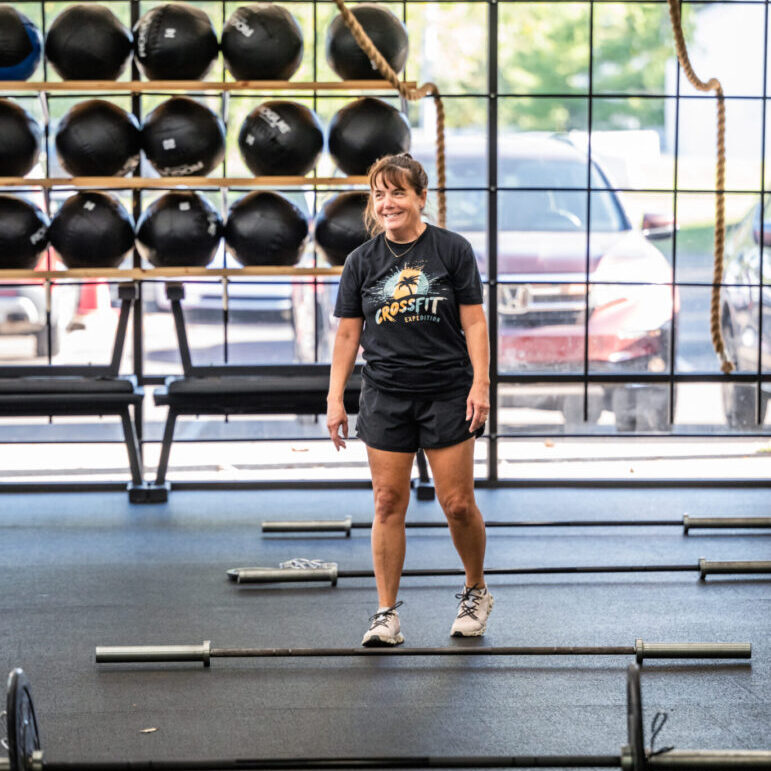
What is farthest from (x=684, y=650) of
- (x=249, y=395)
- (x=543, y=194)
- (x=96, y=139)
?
(x=543, y=194)

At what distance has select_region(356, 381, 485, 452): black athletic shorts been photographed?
335 centimetres

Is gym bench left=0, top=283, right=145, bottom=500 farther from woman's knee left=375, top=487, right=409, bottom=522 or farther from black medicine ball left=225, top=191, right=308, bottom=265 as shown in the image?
woman's knee left=375, top=487, right=409, bottom=522

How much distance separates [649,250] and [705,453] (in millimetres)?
1108

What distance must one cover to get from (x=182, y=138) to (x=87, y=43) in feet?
1.88

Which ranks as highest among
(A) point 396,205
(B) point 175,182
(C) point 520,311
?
(B) point 175,182

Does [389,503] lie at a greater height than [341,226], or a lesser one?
lesser

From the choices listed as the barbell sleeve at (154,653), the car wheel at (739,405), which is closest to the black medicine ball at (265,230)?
the barbell sleeve at (154,653)

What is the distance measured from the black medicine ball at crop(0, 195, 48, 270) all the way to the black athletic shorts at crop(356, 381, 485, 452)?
8.42ft

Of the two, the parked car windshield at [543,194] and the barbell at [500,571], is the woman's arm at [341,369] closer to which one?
the barbell at [500,571]

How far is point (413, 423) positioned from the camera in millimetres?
3400

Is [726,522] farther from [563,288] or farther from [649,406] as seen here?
[649,406]

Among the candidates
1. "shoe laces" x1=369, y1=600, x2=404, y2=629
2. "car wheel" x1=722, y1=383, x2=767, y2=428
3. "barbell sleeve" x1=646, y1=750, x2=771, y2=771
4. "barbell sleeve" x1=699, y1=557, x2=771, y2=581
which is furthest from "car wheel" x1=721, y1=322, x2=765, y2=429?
"barbell sleeve" x1=646, y1=750, x2=771, y2=771

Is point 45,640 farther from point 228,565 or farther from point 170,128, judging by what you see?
point 170,128

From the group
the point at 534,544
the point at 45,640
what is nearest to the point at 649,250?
the point at 534,544
